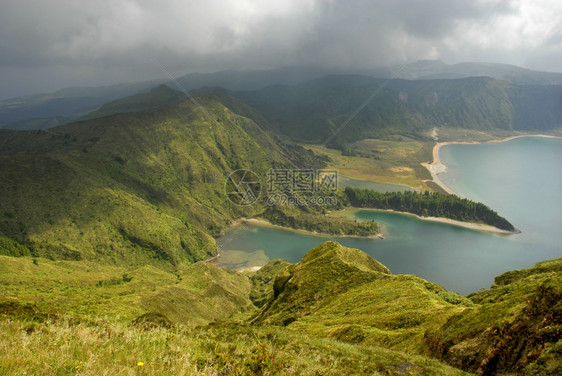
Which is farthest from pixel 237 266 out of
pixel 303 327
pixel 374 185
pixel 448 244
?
pixel 374 185

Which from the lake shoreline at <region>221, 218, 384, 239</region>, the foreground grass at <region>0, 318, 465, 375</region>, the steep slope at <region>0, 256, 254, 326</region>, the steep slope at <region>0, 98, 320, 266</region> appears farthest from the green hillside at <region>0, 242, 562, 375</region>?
the lake shoreline at <region>221, 218, 384, 239</region>

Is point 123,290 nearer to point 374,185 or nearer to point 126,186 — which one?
point 126,186

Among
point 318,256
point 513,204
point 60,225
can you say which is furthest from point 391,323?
point 513,204

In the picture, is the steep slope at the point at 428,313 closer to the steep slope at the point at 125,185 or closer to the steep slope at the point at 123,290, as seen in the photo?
the steep slope at the point at 123,290

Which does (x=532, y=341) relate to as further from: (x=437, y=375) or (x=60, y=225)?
(x=60, y=225)

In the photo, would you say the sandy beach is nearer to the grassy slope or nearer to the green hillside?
the green hillside
